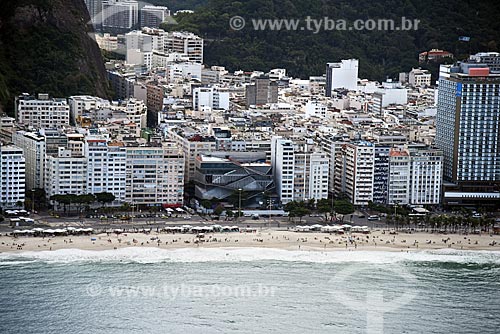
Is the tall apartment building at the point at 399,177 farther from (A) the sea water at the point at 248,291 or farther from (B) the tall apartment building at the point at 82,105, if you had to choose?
(B) the tall apartment building at the point at 82,105

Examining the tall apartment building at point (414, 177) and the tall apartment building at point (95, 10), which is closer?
the tall apartment building at point (414, 177)

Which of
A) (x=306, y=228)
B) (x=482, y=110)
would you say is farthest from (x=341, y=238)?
(x=482, y=110)

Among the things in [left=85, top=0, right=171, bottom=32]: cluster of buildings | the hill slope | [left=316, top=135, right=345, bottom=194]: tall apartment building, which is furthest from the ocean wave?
[left=85, top=0, right=171, bottom=32]: cluster of buildings

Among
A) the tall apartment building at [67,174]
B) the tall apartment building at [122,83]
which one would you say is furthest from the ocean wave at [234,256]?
the tall apartment building at [122,83]

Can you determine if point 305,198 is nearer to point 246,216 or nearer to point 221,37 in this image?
point 246,216

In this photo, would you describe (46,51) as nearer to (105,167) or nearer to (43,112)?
(43,112)

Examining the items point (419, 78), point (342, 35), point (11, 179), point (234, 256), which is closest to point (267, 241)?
point (234, 256)
